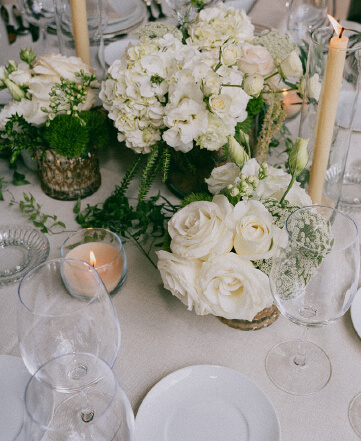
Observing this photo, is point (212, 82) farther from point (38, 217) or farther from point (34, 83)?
point (38, 217)

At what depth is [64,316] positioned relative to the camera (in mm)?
610

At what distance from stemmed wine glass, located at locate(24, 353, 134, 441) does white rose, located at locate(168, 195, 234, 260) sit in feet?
0.74

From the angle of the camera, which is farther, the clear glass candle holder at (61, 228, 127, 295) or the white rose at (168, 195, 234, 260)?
the clear glass candle holder at (61, 228, 127, 295)

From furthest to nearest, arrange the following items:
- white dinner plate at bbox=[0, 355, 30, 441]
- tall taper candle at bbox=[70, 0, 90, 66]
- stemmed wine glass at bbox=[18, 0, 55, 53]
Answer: stemmed wine glass at bbox=[18, 0, 55, 53], tall taper candle at bbox=[70, 0, 90, 66], white dinner plate at bbox=[0, 355, 30, 441]

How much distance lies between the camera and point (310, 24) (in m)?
1.60

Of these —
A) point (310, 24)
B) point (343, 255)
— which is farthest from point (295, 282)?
point (310, 24)

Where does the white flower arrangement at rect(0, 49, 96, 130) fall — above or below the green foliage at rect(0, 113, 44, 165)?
above

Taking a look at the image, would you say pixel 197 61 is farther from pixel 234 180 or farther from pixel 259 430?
pixel 259 430

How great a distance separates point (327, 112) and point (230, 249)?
1.04 feet

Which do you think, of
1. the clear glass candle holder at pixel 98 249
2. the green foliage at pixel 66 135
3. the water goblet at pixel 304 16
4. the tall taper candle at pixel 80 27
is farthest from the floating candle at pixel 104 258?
the water goblet at pixel 304 16

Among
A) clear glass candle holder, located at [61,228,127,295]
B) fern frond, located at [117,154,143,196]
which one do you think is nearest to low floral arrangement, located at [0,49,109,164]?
fern frond, located at [117,154,143,196]

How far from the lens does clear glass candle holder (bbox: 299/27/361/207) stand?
2.64 feet

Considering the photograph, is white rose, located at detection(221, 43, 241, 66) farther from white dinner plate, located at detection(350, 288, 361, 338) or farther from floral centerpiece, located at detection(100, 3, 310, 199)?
white dinner plate, located at detection(350, 288, 361, 338)

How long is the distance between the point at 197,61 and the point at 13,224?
1.76ft
